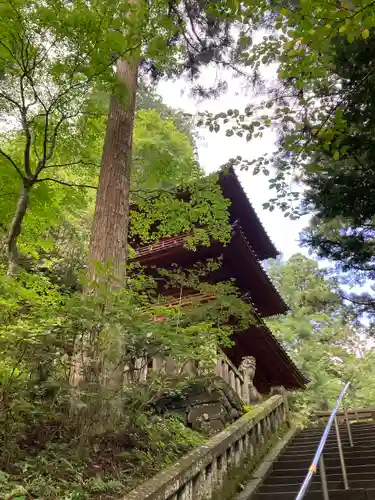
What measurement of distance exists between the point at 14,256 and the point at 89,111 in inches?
84.2

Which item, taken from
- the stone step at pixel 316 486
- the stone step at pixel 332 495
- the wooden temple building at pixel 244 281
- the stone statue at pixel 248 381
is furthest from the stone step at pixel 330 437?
the stone step at pixel 332 495

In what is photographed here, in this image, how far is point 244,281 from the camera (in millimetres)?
11719

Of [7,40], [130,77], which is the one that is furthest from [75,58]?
[130,77]

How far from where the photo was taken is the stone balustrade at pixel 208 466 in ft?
10.9

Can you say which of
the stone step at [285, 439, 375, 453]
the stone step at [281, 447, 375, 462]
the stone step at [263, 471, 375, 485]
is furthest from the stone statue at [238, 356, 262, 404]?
the stone step at [263, 471, 375, 485]

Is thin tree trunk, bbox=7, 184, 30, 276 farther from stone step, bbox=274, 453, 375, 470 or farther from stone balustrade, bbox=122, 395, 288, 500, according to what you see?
stone step, bbox=274, 453, 375, 470

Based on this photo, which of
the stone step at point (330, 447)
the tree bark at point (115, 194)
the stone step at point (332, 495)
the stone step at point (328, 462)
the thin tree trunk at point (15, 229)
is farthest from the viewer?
the stone step at point (330, 447)

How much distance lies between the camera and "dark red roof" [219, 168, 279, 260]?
12086 millimetres

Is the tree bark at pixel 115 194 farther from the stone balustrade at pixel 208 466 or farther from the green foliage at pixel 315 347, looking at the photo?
the green foliage at pixel 315 347

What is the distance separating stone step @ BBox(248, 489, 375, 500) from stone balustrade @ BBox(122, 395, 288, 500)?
48 centimetres

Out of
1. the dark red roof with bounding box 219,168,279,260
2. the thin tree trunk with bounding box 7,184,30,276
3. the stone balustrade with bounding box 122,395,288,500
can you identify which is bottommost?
the stone balustrade with bounding box 122,395,288,500

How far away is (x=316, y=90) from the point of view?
6051 millimetres

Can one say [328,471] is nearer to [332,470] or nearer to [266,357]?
[332,470]

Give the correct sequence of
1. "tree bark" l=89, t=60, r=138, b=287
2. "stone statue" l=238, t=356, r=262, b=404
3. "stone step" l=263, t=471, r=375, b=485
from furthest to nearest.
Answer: "stone statue" l=238, t=356, r=262, b=404 → "stone step" l=263, t=471, r=375, b=485 → "tree bark" l=89, t=60, r=138, b=287
